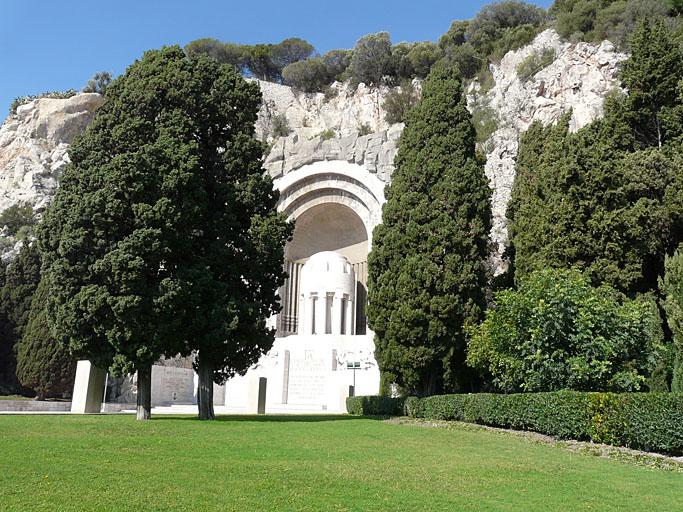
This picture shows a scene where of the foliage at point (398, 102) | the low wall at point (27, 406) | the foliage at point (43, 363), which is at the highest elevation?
the foliage at point (398, 102)

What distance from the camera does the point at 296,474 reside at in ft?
24.5

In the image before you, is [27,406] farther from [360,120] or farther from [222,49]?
[222,49]

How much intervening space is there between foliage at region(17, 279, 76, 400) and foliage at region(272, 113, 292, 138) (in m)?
27.8

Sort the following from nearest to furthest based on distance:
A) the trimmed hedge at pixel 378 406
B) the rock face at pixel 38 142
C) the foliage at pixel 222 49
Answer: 1. the trimmed hedge at pixel 378 406
2. the rock face at pixel 38 142
3. the foliage at pixel 222 49

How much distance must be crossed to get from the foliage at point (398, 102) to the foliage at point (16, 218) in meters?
27.2

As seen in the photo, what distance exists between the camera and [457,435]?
13.3m

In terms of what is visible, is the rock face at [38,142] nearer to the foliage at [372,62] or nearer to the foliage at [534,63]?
the foliage at [372,62]

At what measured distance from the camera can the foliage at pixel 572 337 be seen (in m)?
14.5

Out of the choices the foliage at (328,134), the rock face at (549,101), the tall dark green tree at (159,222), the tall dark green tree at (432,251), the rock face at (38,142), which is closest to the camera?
the tall dark green tree at (159,222)

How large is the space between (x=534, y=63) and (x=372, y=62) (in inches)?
618

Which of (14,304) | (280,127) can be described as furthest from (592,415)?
(280,127)

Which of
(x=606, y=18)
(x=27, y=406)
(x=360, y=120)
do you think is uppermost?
(x=606, y=18)

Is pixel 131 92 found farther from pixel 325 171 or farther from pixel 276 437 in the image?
pixel 325 171

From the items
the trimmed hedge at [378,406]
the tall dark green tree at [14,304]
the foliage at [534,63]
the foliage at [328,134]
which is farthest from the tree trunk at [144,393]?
the foliage at [534,63]
